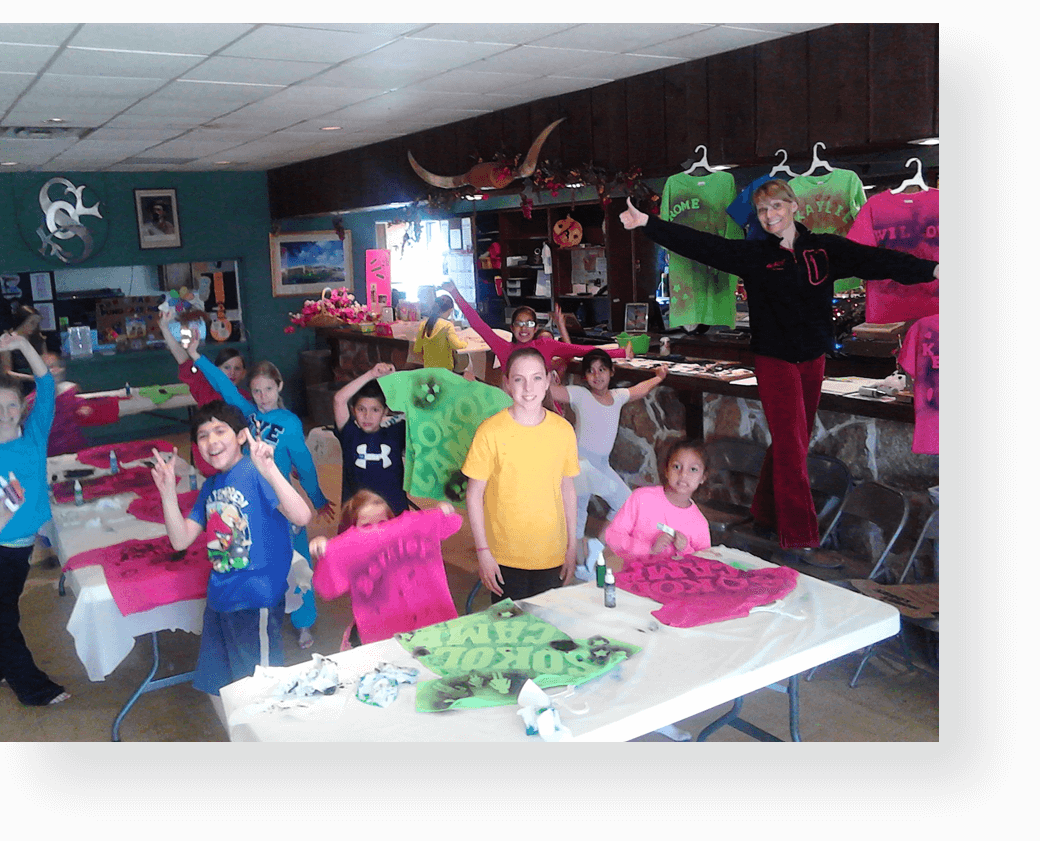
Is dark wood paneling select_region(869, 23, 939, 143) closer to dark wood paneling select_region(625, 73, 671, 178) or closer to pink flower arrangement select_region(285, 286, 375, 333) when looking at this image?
dark wood paneling select_region(625, 73, 671, 178)

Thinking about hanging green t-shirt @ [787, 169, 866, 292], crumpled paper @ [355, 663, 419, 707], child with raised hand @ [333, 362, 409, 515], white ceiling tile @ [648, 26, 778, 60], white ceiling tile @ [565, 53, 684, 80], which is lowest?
crumpled paper @ [355, 663, 419, 707]

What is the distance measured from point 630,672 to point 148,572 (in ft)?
6.11

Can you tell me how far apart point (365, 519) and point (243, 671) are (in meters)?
0.67

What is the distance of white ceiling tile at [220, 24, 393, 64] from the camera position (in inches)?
147

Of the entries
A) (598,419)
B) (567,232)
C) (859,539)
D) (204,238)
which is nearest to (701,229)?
(598,419)

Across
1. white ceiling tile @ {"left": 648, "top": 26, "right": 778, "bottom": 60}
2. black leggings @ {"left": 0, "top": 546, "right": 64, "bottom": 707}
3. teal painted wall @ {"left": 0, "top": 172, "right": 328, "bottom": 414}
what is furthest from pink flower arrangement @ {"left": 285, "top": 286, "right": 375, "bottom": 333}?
black leggings @ {"left": 0, "top": 546, "right": 64, "bottom": 707}

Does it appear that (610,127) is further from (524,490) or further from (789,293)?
(524,490)

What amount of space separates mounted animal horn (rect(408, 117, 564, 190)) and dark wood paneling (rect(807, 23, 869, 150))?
1775 millimetres

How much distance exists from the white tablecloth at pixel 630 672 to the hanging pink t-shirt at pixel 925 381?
4.55 ft

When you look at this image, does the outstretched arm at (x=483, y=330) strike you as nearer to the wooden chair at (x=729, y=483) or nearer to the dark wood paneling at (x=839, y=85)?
the wooden chair at (x=729, y=483)

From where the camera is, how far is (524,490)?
314 centimetres

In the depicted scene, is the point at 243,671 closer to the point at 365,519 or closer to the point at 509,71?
the point at 365,519

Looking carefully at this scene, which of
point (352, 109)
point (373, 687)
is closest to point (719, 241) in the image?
point (373, 687)

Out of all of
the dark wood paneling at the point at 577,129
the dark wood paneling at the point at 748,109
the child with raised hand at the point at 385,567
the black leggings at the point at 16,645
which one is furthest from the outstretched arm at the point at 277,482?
the dark wood paneling at the point at 577,129
